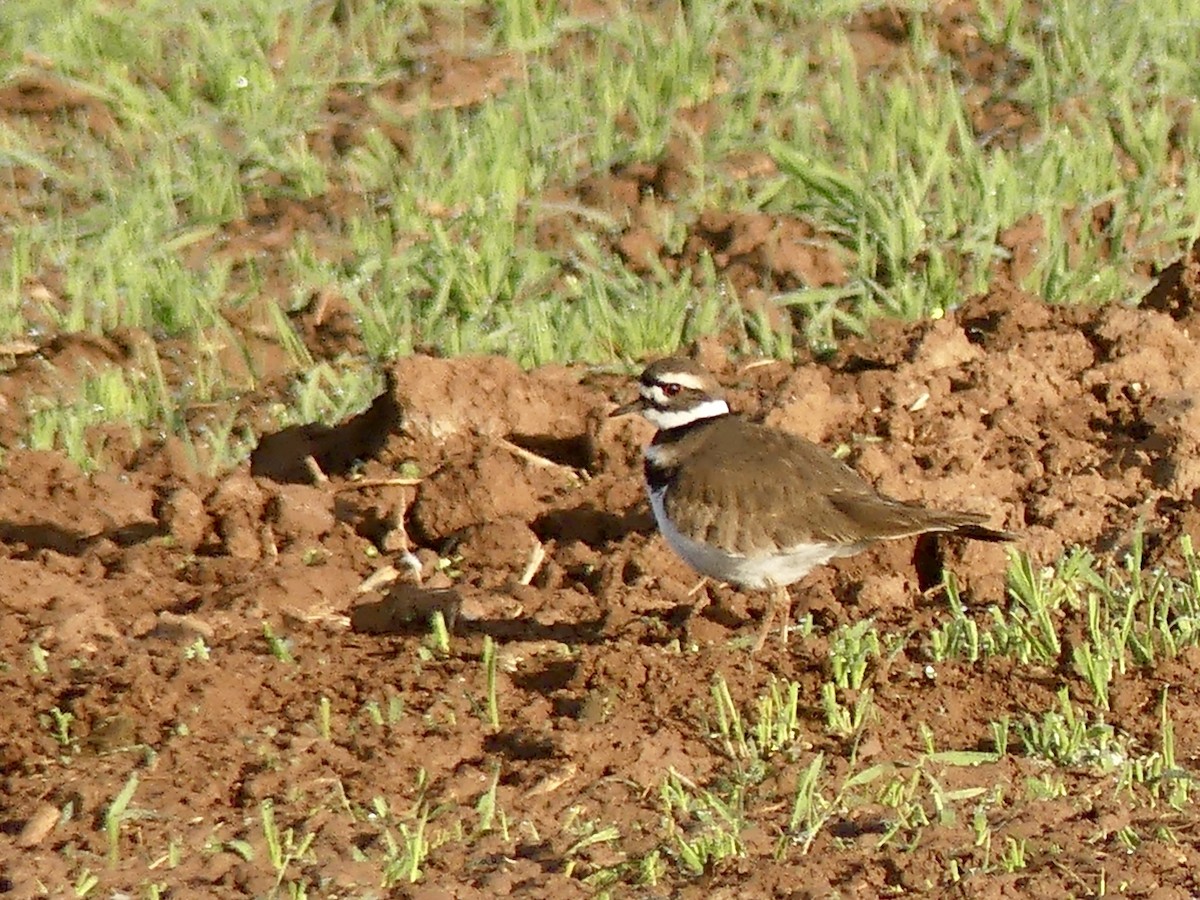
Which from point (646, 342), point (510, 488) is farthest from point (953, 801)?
point (646, 342)

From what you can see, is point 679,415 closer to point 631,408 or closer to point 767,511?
point 631,408

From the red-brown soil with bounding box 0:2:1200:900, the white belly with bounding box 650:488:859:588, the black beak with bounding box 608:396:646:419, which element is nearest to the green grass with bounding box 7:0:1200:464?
the red-brown soil with bounding box 0:2:1200:900

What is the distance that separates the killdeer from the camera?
7195 mm

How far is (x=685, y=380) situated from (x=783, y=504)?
0.74 metres

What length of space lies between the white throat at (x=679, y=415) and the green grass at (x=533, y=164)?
52.4 inches

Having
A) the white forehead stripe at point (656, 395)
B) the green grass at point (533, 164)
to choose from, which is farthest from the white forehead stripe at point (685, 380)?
the green grass at point (533, 164)

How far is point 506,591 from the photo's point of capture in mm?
7535

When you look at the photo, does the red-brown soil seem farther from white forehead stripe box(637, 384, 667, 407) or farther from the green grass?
white forehead stripe box(637, 384, 667, 407)

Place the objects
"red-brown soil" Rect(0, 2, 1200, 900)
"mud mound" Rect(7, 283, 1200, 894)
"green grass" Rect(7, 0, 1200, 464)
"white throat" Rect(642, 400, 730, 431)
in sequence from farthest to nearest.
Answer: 1. "green grass" Rect(7, 0, 1200, 464)
2. "white throat" Rect(642, 400, 730, 431)
3. "mud mound" Rect(7, 283, 1200, 894)
4. "red-brown soil" Rect(0, 2, 1200, 900)

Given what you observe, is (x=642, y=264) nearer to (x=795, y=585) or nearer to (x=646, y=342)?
(x=646, y=342)

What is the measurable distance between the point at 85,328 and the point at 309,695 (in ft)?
12.3

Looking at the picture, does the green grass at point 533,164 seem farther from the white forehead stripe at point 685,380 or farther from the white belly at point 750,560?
the white belly at point 750,560

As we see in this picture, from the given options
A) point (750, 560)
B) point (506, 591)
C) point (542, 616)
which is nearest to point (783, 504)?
point (750, 560)

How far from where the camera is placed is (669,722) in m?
6.51
